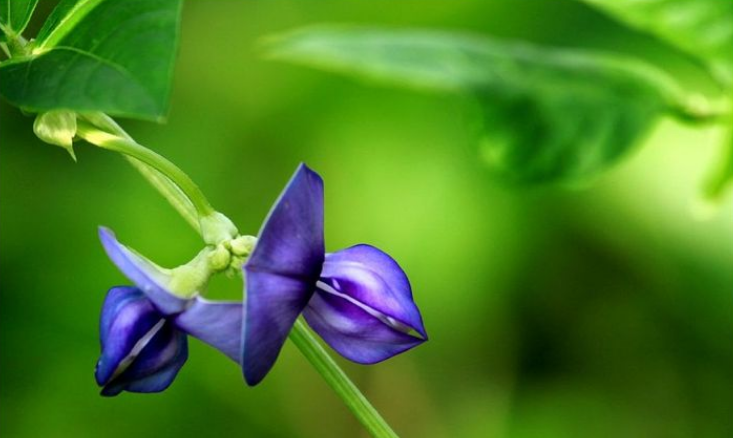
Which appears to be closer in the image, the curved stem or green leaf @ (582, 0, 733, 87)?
the curved stem

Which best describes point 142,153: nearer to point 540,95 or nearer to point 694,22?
point 540,95

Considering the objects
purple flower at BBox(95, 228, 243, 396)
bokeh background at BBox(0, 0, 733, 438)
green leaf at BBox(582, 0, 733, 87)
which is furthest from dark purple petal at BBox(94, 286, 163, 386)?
bokeh background at BBox(0, 0, 733, 438)

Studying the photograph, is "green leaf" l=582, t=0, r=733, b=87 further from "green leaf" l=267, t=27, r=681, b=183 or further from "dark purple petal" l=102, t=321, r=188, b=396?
"dark purple petal" l=102, t=321, r=188, b=396

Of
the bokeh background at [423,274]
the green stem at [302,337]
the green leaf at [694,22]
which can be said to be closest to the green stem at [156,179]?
the green stem at [302,337]

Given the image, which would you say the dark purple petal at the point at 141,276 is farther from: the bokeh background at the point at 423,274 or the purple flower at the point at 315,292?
the bokeh background at the point at 423,274

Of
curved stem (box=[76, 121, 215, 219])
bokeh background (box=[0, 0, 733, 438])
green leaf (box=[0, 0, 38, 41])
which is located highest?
green leaf (box=[0, 0, 38, 41])

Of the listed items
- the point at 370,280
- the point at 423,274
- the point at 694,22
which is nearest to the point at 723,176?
the point at 694,22
